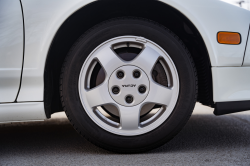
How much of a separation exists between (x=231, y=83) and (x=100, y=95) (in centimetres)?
75

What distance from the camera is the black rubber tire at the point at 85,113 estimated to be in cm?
141

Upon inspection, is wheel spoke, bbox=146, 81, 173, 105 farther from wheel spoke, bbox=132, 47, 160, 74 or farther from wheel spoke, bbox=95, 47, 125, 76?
wheel spoke, bbox=95, 47, 125, 76

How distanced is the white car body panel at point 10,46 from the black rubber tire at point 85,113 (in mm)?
258

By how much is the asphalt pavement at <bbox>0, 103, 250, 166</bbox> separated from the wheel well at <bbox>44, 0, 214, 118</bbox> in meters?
0.26

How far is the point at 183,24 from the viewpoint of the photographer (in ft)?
5.11

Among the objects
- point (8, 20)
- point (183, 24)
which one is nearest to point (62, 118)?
point (8, 20)

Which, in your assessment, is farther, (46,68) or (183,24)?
(183,24)

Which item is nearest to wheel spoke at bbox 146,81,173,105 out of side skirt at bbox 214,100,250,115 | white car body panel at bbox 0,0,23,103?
side skirt at bbox 214,100,250,115

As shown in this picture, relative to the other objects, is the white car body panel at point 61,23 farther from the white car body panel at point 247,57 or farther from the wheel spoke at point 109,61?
the wheel spoke at point 109,61

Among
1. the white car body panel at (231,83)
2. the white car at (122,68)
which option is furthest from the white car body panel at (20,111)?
the white car body panel at (231,83)

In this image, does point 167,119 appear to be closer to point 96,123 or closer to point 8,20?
point 96,123

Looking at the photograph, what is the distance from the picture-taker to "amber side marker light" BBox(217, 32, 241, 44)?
1.43 meters

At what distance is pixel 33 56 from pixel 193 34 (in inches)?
37.3

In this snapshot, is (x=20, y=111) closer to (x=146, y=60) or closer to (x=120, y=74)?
(x=120, y=74)
